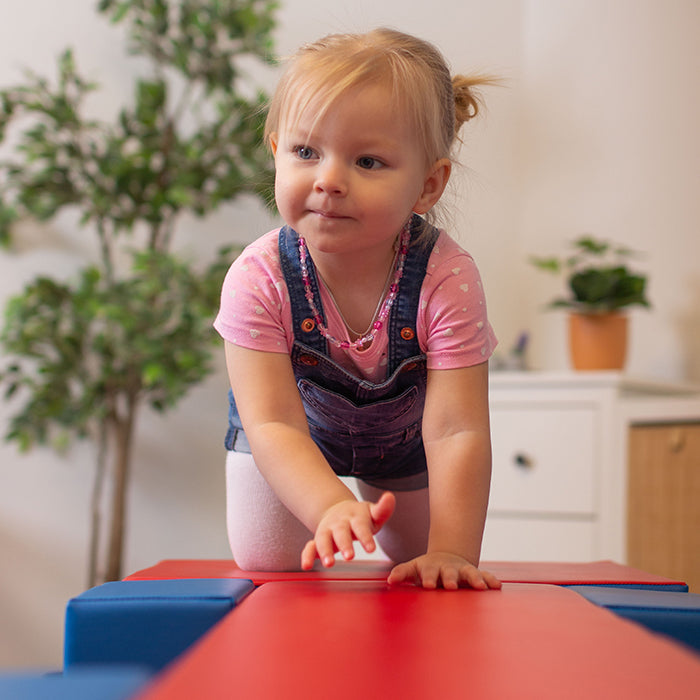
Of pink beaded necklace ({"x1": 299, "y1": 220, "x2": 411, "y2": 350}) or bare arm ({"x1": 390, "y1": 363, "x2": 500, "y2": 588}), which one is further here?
pink beaded necklace ({"x1": 299, "y1": 220, "x2": 411, "y2": 350})

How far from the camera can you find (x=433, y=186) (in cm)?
94

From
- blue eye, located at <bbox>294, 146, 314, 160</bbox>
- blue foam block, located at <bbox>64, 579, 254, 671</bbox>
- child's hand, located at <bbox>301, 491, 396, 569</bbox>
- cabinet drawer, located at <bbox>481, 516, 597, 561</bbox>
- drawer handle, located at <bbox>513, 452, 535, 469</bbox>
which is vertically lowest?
cabinet drawer, located at <bbox>481, 516, 597, 561</bbox>

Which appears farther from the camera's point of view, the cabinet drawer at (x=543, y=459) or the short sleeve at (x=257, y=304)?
the cabinet drawer at (x=543, y=459)

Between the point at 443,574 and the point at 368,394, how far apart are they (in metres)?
0.28

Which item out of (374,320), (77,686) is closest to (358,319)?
(374,320)

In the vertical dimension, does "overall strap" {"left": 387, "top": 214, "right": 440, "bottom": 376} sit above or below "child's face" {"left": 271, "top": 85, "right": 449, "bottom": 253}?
below

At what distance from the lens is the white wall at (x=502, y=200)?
2.17 metres

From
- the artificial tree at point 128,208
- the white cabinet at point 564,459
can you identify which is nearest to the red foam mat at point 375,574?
the white cabinet at point 564,459

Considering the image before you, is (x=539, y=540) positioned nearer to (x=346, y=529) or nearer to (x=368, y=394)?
(x=368, y=394)

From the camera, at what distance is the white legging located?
1035 mm

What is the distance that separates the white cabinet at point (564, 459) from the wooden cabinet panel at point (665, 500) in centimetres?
3

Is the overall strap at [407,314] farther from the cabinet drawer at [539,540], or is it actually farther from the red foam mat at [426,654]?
the cabinet drawer at [539,540]

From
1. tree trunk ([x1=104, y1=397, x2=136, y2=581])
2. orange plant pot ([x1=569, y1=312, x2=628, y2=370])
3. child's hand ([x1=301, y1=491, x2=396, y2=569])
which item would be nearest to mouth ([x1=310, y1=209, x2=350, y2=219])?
child's hand ([x1=301, y1=491, x2=396, y2=569])

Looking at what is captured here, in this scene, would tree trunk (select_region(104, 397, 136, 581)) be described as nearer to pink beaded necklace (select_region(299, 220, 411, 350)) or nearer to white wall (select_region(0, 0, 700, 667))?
white wall (select_region(0, 0, 700, 667))
